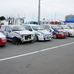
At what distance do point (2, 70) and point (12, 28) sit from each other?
247 inches

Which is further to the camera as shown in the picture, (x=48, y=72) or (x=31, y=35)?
(x=31, y=35)

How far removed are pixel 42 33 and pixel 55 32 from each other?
9.89ft

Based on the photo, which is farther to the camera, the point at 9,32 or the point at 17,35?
the point at 9,32

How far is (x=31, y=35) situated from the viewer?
361 inches

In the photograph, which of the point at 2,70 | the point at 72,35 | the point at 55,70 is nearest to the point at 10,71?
the point at 2,70

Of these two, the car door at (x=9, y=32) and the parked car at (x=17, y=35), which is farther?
the car door at (x=9, y=32)

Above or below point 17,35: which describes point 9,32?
above

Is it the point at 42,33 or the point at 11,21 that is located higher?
the point at 11,21

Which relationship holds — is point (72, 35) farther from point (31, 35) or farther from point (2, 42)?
point (2, 42)

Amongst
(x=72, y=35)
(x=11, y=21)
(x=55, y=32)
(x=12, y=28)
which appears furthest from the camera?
(x=11, y=21)

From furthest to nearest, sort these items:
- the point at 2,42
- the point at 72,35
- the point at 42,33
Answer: the point at 72,35 → the point at 42,33 → the point at 2,42

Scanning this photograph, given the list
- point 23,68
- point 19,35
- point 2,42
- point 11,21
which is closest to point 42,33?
point 19,35

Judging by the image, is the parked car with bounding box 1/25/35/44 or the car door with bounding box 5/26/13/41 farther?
the car door with bounding box 5/26/13/41

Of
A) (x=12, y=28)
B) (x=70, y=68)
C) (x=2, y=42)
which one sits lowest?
(x=70, y=68)
